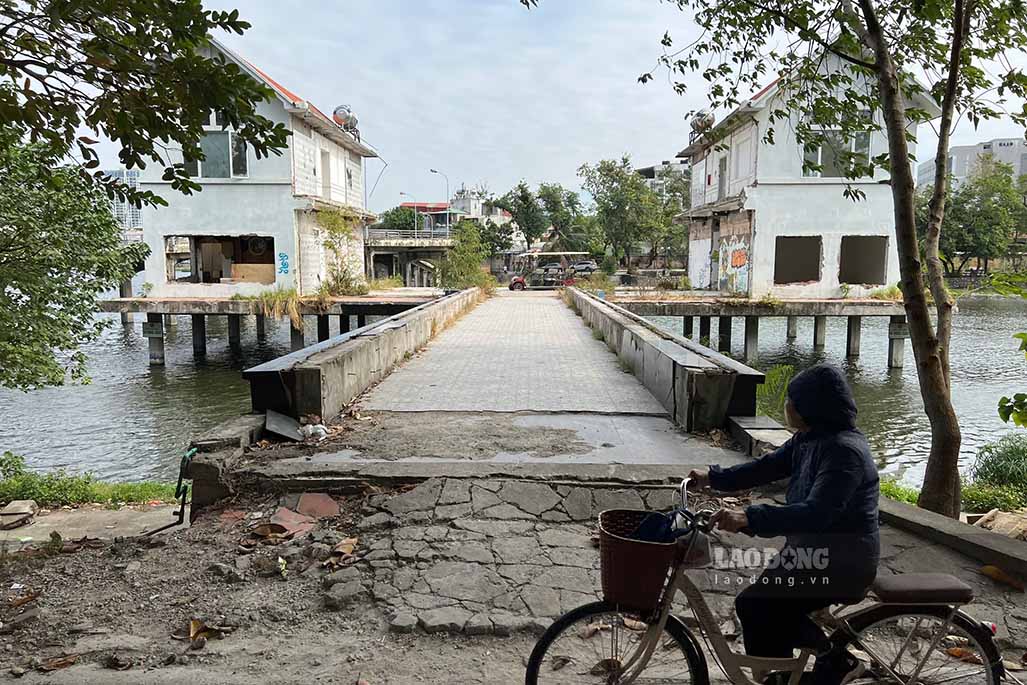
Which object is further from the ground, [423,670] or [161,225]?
[161,225]

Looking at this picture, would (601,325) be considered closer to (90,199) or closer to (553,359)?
(553,359)

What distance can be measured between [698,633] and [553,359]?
9998 millimetres

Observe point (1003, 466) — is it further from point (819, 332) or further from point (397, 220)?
point (397, 220)

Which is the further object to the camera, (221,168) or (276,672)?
(221,168)

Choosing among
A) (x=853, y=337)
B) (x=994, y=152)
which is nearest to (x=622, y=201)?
(x=853, y=337)

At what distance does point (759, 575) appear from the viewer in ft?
9.45

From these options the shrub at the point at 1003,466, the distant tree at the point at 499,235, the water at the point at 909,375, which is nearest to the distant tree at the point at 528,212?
the distant tree at the point at 499,235

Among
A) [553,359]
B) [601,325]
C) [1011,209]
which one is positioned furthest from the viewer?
[1011,209]

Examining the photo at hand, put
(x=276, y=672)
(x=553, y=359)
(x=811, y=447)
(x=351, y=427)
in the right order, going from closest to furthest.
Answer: (x=811, y=447) → (x=276, y=672) → (x=351, y=427) → (x=553, y=359)

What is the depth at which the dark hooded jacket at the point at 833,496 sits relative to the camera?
2.69m

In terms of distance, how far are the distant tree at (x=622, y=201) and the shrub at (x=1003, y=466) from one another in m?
39.2

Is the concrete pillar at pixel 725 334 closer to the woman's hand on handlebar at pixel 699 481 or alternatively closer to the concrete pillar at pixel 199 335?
the concrete pillar at pixel 199 335

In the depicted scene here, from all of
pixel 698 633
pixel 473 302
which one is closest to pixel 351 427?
pixel 698 633

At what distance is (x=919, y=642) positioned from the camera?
2.85m
